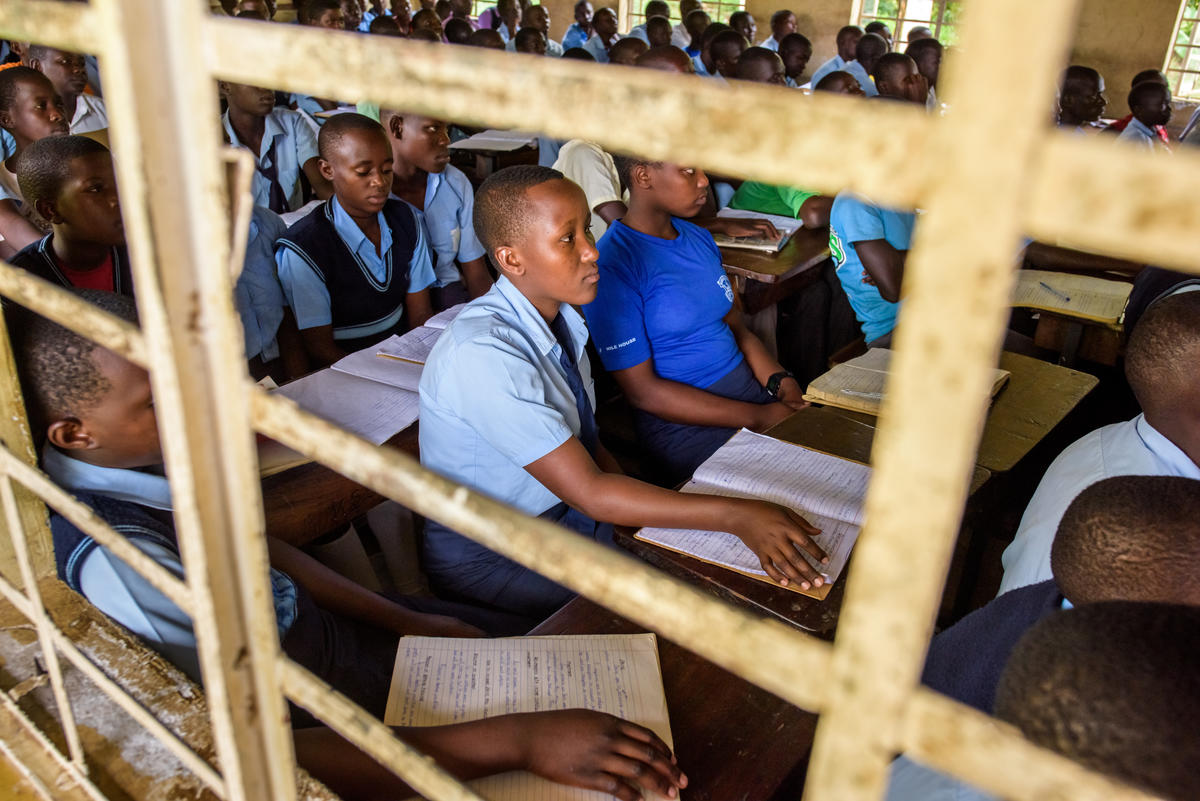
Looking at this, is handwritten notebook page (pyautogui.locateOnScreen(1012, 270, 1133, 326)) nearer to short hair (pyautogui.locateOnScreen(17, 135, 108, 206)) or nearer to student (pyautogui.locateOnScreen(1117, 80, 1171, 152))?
student (pyautogui.locateOnScreen(1117, 80, 1171, 152))

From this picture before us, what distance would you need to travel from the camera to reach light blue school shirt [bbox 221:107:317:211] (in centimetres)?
371

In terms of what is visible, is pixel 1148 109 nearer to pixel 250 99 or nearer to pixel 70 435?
pixel 250 99

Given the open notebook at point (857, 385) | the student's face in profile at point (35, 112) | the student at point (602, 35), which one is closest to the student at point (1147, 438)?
the open notebook at point (857, 385)

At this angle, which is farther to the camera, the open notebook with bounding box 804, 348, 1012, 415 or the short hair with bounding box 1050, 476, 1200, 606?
the open notebook with bounding box 804, 348, 1012, 415

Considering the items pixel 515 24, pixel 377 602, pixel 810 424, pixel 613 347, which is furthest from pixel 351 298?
pixel 515 24

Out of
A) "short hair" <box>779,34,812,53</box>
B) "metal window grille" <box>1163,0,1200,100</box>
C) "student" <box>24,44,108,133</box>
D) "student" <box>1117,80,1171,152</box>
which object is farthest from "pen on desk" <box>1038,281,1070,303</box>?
"metal window grille" <box>1163,0,1200,100</box>

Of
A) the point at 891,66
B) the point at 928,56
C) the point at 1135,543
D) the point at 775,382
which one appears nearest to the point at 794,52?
the point at 928,56

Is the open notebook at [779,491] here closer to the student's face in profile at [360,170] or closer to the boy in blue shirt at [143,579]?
the boy in blue shirt at [143,579]

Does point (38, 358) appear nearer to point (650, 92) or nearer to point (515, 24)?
point (650, 92)

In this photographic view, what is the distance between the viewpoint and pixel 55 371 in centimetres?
105

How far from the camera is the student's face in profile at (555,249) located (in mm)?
1734

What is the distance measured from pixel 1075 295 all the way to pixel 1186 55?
6690mm

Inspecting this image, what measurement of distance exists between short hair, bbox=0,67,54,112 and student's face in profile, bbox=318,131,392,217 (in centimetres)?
120

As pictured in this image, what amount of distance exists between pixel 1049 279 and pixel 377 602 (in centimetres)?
271
